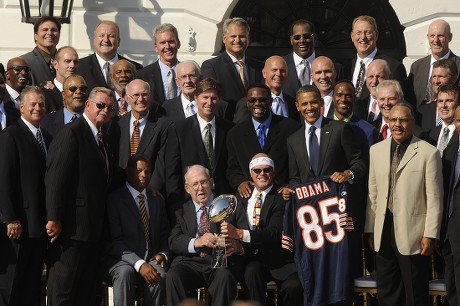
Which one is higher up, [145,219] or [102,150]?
[102,150]

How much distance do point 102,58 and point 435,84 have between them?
3.36 m

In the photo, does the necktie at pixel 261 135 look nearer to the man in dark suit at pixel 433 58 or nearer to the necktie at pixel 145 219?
the necktie at pixel 145 219

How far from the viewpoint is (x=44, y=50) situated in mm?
14594

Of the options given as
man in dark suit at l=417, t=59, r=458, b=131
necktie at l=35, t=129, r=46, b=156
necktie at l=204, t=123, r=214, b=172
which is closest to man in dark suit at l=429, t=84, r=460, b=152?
man in dark suit at l=417, t=59, r=458, b=131

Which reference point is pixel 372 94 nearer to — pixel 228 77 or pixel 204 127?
pixel 228 77

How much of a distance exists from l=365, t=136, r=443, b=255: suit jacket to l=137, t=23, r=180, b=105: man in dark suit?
8.84 feet

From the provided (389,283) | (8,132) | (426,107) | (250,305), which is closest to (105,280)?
(8,132)

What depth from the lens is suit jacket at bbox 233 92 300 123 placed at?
45.2 ft

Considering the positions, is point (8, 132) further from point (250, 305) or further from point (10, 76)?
point (250, 305)

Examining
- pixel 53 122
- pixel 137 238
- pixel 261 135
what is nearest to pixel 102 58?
pixel 53 122

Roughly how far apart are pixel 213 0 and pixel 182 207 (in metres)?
4.13

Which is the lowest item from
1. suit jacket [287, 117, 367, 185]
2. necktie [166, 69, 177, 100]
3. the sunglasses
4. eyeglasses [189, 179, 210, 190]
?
eyeglasses [189, 179, 210, 190]

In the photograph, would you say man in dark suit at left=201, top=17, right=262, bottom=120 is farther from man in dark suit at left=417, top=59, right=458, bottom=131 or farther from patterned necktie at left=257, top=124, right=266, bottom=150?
man in dark suit at left=417, top=59, right=458, bottom=131

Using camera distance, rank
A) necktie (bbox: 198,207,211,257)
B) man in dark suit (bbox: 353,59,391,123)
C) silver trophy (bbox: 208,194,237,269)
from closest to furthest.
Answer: silver trophy (bbox: 208,194,237,269) → necktie (bbox: 198,207,211,257) → man in dark suit (bbox: 353,59,391,123)
